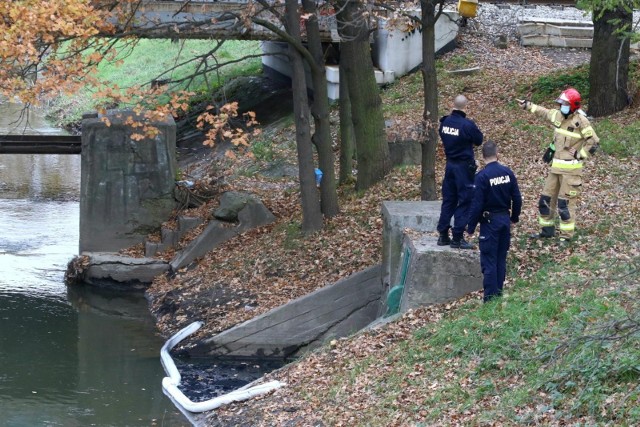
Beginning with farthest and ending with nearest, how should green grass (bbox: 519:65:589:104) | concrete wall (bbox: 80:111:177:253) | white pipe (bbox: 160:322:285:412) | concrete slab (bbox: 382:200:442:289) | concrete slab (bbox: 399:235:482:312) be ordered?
1. green grass (bbox: 519:65:589:104)
2. concrete wall (bbox: 80:111:177:253)
3. concrete slab (bbox: 382:200:442:289)
4. concrete slab (bbox: 399:235:482:312)
5. white pipe (bbox: 160:322:285:412)

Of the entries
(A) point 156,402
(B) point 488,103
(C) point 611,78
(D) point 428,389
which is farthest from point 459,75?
(D) point 428,389

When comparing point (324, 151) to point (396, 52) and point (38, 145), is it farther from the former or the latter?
point (396, 52)

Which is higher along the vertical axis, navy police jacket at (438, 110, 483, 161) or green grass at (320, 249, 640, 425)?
navy police jacket at (438, 110, 483, 161)

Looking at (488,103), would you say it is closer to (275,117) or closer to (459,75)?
(459,75)

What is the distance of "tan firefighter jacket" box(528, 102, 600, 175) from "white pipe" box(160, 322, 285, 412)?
4.66m

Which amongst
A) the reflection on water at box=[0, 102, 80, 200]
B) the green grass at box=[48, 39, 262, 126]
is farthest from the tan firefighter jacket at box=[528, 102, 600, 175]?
the green grass at box=[48, 39, 262, 126]

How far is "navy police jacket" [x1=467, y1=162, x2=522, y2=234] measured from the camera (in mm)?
10273

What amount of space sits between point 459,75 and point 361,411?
1616 cm

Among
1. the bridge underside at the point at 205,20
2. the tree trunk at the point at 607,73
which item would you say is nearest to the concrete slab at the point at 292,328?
the bridge underside at the point at 205,20

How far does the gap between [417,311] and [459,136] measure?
7.22 ft

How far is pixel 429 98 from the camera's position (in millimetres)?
14664

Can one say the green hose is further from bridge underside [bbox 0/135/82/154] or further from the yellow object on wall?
the yellow object on wall

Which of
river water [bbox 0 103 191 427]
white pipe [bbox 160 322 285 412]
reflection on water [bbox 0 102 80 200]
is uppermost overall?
white pipe [bbox 160 322 285 412]

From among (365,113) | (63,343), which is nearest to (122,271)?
(63,343)
